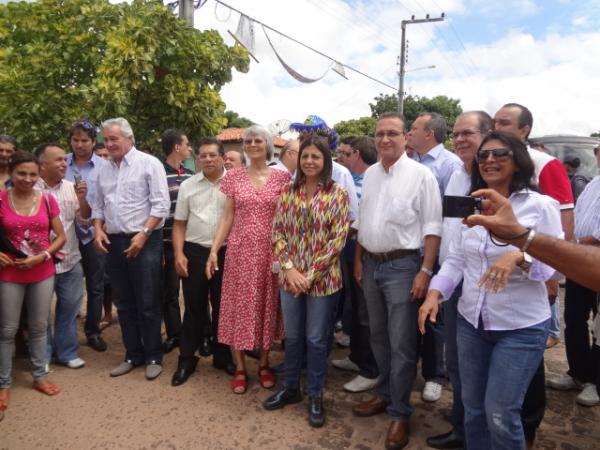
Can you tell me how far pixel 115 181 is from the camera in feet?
12.4

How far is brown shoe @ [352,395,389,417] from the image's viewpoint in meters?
3.13

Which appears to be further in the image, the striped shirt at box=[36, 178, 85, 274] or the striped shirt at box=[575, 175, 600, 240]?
the striped shirt at box=[36, 178, 85, 274]

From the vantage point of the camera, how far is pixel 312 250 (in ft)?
9.98

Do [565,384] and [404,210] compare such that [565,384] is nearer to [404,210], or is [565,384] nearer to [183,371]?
[404,210]

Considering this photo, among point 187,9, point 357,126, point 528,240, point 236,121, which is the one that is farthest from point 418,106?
point 528,240

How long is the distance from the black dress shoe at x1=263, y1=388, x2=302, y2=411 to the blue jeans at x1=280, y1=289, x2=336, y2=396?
0.20 metres

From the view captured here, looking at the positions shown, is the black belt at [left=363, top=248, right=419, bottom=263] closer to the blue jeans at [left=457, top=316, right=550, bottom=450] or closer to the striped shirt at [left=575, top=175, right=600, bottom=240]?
the blue jeans at [left=457, top=316, right=550, bottom=450]

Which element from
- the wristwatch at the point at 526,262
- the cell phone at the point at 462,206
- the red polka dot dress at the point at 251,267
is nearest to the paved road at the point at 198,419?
the red polka dot dress at the point at 251,267

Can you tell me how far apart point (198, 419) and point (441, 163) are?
263 cm

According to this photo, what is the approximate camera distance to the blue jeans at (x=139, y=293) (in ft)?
12.3

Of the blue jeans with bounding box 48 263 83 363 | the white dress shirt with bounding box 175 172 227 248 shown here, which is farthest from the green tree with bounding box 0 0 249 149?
the blue jeans with bounding box 48 263 83 363

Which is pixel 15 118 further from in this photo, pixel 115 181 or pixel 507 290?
pixel 507 290

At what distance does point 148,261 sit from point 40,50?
3.05m

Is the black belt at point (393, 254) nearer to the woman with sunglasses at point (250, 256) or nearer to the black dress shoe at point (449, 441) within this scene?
the woman with sunglasses at point (250, 256)
